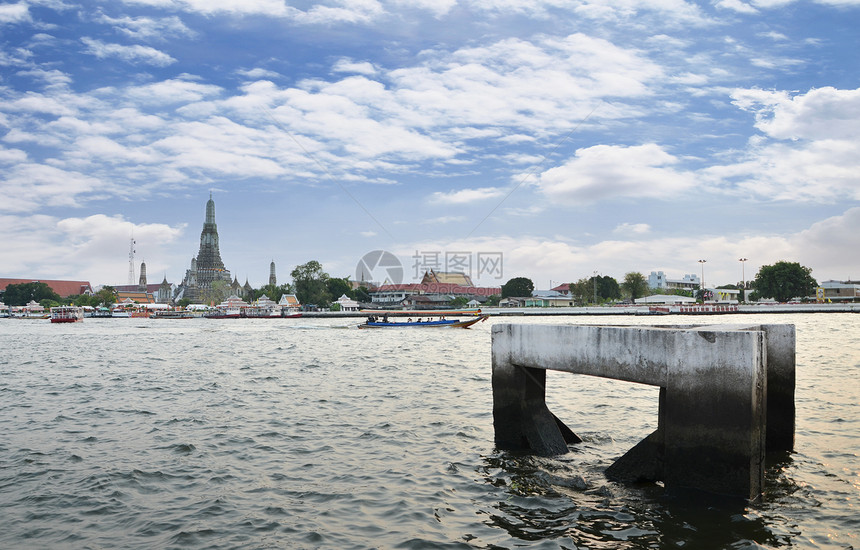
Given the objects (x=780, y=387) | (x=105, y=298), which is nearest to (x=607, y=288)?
(x=105, y=298)

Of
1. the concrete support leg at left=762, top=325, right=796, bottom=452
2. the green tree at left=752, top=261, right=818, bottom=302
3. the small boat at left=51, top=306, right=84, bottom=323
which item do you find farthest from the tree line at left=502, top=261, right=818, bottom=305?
the concrete support leg at left=762, top=325, right=796, bottom=452

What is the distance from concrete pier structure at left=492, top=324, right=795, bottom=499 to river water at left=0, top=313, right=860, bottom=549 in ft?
1.09

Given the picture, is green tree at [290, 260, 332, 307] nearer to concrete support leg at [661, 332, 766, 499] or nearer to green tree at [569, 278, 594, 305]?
green tree at [569, 278, 594, 305]

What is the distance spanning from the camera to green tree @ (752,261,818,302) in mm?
123438

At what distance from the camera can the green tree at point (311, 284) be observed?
129625mm

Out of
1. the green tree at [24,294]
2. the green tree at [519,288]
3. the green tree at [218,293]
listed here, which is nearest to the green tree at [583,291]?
the green tree at [519,288]

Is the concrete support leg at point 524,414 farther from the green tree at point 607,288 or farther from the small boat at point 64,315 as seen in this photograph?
the green tree at point 607,288

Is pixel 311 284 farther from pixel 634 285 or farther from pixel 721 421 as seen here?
pixel 721 421

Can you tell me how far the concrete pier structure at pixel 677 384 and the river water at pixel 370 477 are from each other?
1.09 ft

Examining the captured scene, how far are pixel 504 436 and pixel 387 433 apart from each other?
271 cm

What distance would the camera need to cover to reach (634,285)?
153125 millimetres

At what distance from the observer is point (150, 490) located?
26.1 feet

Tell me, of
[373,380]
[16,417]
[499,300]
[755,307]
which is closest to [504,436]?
[373,380]

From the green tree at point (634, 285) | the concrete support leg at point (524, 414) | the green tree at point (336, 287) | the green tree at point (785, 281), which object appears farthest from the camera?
the green tree at point (634, 285)
